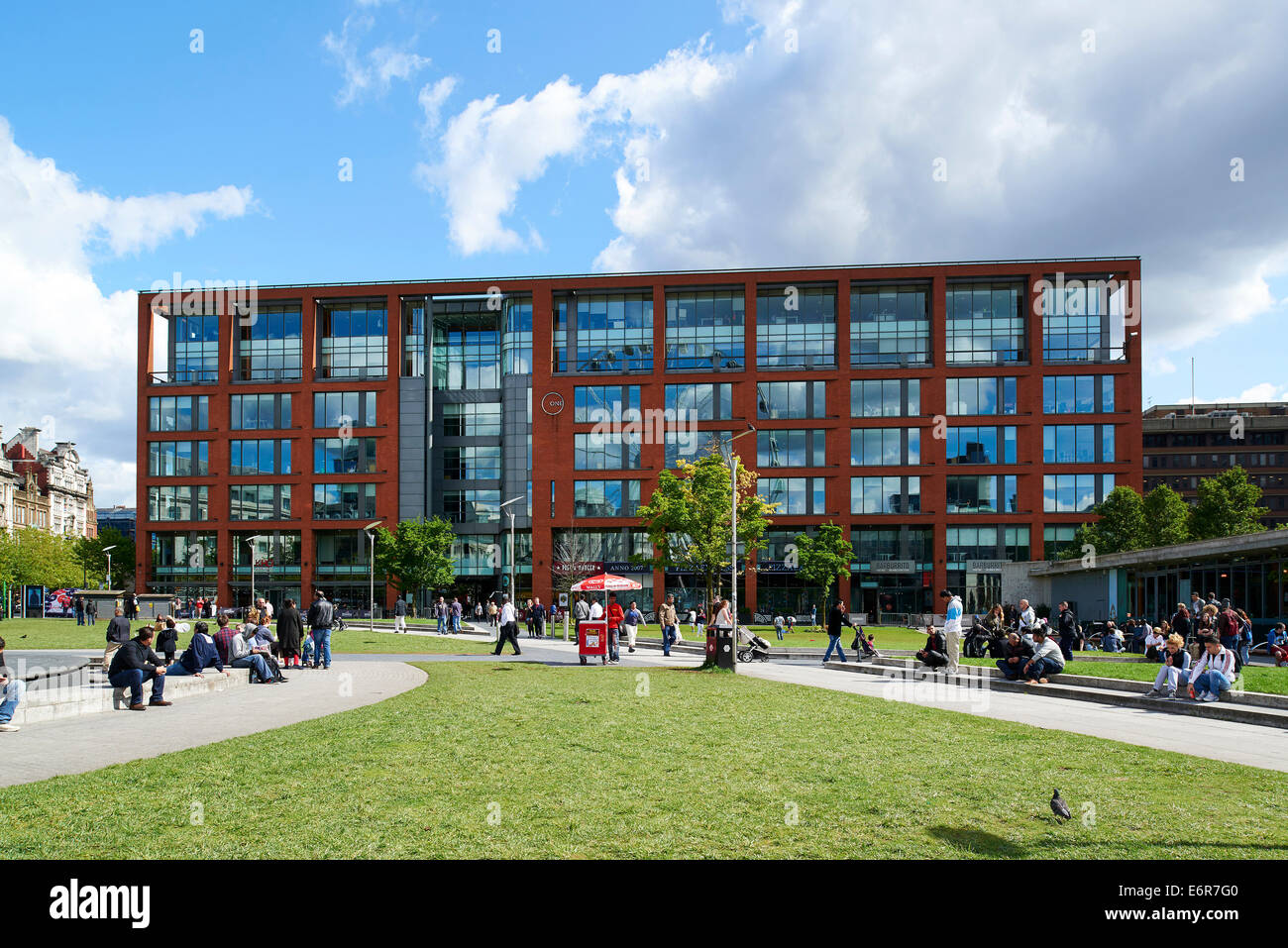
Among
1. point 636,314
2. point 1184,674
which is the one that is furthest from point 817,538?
point 1184,674

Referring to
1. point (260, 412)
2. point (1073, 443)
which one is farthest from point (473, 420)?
point (1073, 443)

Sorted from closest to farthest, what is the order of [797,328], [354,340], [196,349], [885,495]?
[885,495] → [797,328] → [354,340] → [196,349]

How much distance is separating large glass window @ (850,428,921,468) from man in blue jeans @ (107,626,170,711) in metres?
59.2

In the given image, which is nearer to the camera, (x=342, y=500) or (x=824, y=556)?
(x=824, y=556)

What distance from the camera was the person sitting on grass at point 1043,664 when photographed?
19453 mm

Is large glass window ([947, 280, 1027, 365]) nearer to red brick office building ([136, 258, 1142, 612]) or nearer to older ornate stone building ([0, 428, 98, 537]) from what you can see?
red brick office building ([136, 258, 1142, 612])

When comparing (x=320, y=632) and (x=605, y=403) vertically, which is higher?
(x=605, y=403)

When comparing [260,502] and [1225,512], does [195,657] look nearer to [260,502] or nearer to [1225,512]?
[260,502]

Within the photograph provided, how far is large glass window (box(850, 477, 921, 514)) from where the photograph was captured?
69000 millimetres

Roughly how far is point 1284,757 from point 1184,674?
18.7 feet

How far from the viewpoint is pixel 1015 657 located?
2027cm

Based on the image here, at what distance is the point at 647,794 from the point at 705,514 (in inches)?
1720

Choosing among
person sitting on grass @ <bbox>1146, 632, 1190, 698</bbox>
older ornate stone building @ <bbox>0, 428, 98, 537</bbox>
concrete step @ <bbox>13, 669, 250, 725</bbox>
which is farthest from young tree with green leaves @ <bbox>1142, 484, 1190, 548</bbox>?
older ornate stone building @ <bbox>0, 428, 98, 537</bbox>
